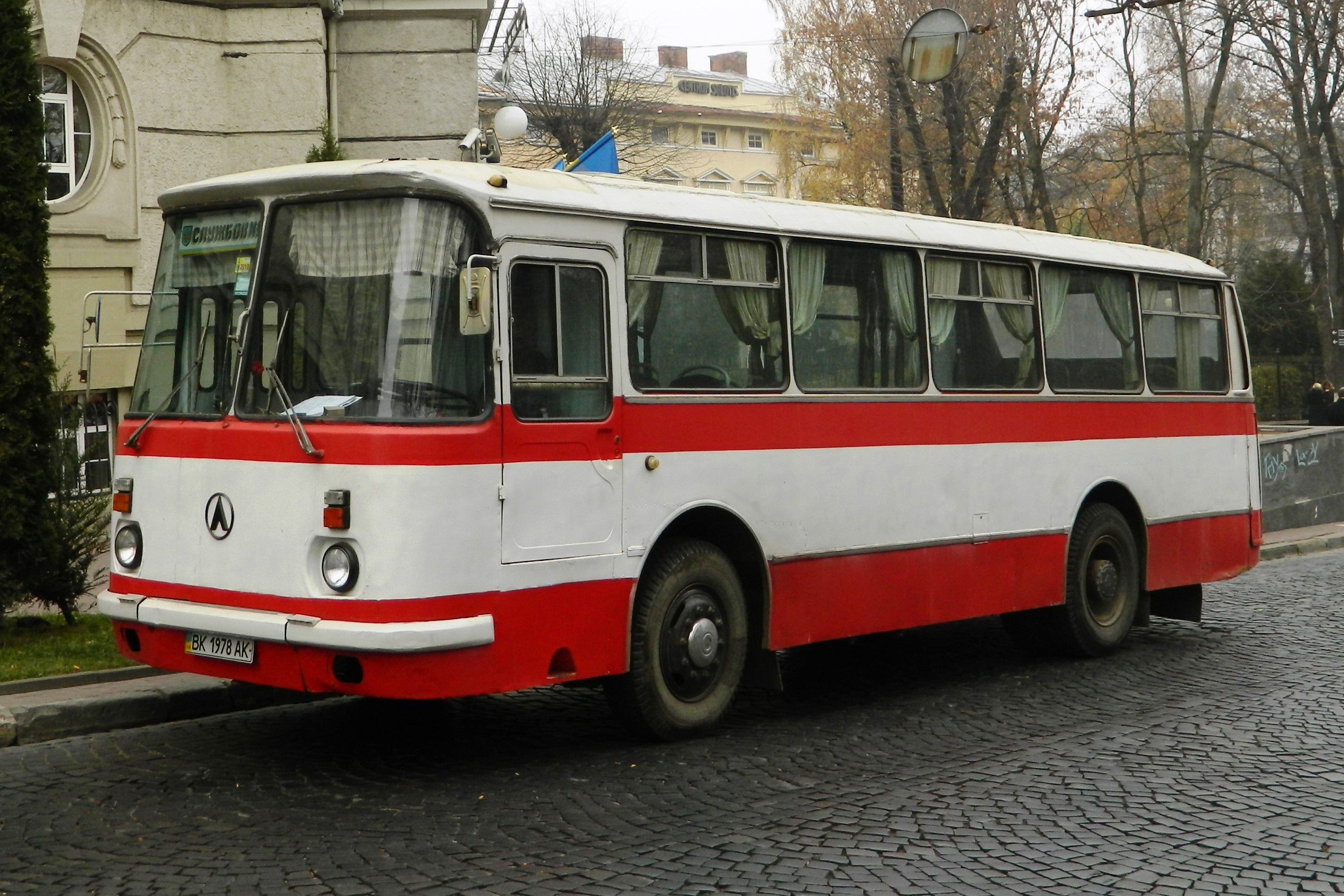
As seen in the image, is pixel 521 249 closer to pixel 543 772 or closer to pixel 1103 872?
pixel 543 772

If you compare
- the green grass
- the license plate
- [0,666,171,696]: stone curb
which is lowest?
[0,666,171,696]: stone curb

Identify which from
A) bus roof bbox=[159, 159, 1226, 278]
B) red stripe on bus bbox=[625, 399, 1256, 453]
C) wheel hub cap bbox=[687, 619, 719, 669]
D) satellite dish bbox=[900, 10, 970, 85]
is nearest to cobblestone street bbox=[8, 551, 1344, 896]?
wheel hub cap bbox=[687, 619, 719, 669]

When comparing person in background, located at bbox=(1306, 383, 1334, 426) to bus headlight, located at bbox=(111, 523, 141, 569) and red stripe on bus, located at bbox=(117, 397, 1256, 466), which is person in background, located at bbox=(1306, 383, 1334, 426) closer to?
red stripe on bus, located at bbox=(117, 397, 1256, 466)

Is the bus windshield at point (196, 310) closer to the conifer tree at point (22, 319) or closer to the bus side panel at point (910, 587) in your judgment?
the conifer tree at point (22, 319)

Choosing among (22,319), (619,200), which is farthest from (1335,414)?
(22,319)

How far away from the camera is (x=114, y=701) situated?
812 centimetres

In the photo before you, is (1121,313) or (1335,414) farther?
(1335,414)

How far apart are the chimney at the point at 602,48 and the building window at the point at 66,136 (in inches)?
1146

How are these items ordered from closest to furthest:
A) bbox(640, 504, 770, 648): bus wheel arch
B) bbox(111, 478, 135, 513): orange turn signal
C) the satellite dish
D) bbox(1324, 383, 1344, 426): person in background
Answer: bbox(111, 478, 135, 513): orange turn signal, bbox(640, 504, 770, 648): bus wheel arch, the satellite dish, bbox(1324, 383, 1344, 426): person in background

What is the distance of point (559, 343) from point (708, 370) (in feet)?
3.56

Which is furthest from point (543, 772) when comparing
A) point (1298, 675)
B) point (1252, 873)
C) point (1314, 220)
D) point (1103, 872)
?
point (1314, 220)

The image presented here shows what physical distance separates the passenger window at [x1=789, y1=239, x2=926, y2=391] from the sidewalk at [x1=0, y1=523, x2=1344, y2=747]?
353 cm

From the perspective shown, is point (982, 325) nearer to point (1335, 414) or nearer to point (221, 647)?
point (221, 647)

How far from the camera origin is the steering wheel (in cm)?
786
